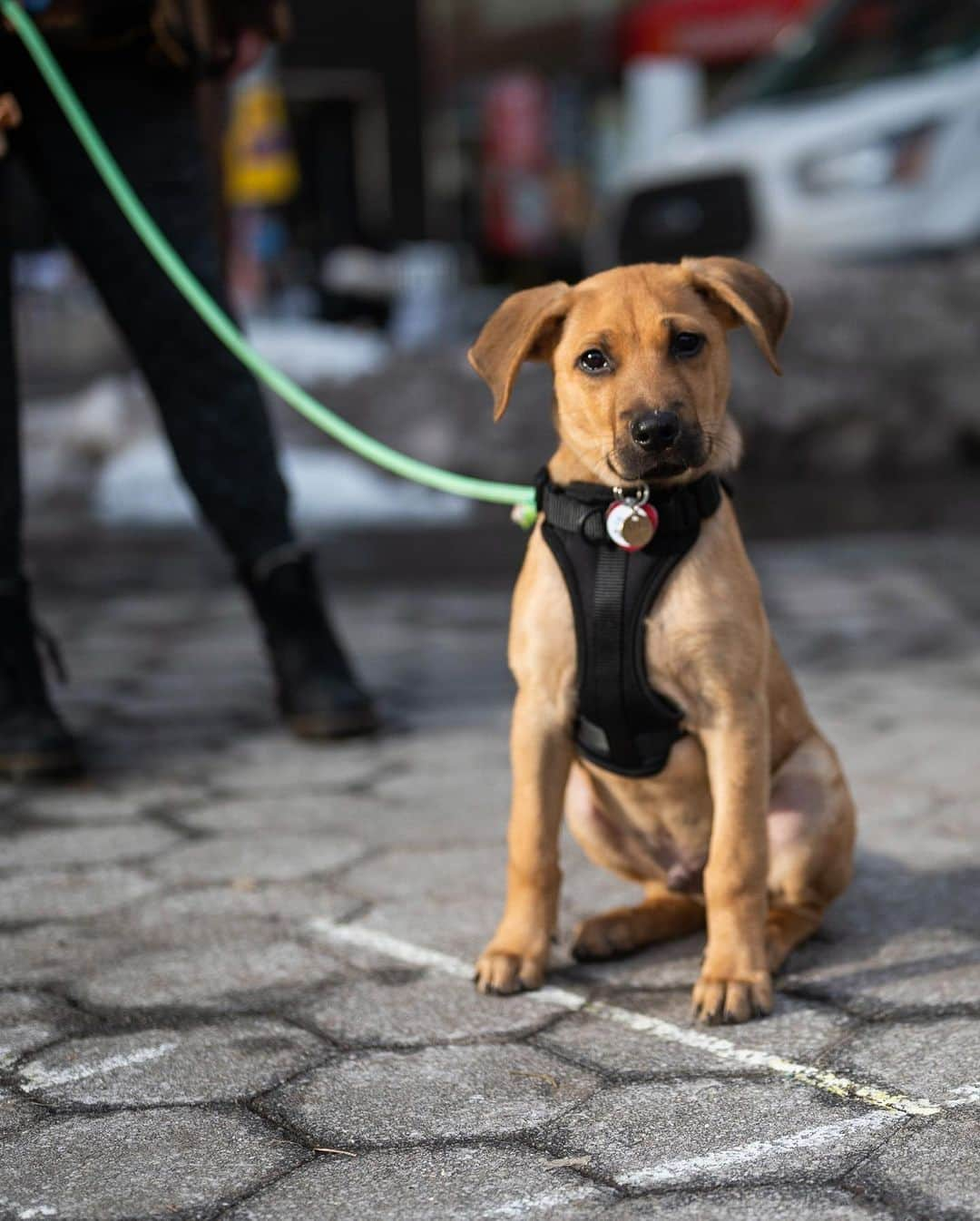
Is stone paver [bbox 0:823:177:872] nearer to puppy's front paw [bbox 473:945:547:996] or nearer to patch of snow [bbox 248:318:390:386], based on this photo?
puppy's front paw [bbox 473:945:547:996]

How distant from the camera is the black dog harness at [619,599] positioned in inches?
103

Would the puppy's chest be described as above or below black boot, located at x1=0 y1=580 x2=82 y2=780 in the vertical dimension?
above

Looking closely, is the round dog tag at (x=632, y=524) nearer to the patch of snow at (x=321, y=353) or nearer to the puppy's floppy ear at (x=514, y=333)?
the puppy's floppy ear at (x=514, y=333)

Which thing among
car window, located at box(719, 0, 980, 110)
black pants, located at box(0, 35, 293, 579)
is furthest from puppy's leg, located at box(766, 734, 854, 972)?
car window, located at box(719, 0, 980, 110)

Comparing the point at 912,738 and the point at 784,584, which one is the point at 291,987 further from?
the point at 784,584

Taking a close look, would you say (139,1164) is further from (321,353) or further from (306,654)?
(321,353)

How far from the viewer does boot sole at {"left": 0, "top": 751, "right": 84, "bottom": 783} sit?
385 cm

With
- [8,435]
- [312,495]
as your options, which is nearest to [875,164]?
[312,495]

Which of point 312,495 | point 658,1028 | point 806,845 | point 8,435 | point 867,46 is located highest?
point 867,46

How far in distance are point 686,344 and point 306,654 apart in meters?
1.82

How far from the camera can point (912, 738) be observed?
4.11 meters

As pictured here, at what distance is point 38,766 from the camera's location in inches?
152

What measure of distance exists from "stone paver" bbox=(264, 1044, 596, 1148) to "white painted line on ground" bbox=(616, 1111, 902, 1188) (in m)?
0.20

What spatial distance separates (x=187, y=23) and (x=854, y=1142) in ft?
→ 9.28
